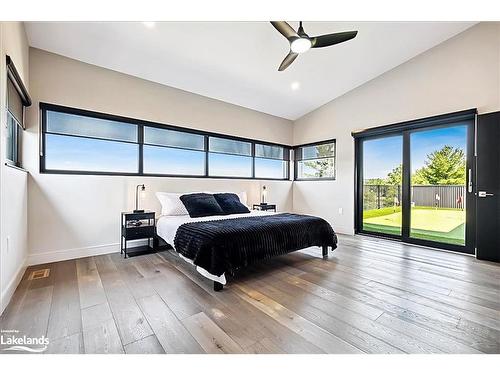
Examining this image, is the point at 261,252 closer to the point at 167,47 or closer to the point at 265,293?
the point at 265,293

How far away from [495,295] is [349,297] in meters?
1.43

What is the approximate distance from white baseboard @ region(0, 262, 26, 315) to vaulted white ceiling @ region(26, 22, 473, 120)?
288 centimetres

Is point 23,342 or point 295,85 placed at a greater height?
point 295,85

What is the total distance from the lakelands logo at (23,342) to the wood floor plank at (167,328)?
65 centimetres

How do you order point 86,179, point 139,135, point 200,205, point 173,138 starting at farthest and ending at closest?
point 173,138 → point 139,135 → point 200,205 → point 86,179

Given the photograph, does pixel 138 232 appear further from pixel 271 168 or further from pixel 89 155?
pixel 271 168

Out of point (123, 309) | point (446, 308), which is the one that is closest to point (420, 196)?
point (446, 308)

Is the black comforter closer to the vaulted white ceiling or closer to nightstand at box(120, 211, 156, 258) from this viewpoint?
nightstand at box(120, 211, 156, 258)

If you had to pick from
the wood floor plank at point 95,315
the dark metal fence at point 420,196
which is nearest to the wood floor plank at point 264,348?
the wood floor plank at point 95,315

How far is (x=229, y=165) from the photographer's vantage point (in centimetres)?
536

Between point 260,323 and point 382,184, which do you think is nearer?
point 260,323

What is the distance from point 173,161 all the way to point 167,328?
328 centimetres

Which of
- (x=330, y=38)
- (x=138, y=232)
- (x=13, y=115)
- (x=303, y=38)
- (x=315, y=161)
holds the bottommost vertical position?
(x=138, y=232)

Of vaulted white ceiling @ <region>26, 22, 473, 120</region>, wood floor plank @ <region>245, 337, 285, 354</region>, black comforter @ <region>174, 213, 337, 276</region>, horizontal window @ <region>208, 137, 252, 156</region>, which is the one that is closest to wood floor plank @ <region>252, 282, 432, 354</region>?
wood floor plank @ <region>245, 337, 285, 354</region>
